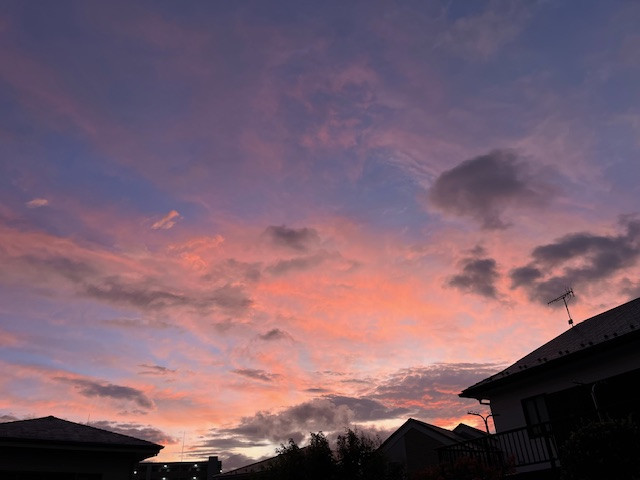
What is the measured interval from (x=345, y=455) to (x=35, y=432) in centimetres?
1624

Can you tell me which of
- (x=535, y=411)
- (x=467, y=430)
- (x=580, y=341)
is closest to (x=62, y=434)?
(x=535, y=411)

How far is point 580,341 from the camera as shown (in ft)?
60.1

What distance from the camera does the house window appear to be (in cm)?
1814

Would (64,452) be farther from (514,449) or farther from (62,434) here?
(514,449)

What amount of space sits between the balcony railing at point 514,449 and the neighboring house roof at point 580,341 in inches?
89.1

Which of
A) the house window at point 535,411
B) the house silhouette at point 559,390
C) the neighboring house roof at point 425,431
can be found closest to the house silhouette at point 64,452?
the house silhouette at point 559,390

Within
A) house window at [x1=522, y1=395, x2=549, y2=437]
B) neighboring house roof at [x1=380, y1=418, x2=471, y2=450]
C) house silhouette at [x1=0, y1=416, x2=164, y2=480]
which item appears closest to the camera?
house silhouette at [x1=0, y1=416, x2=164, y2=480]

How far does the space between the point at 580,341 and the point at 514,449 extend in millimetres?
4945

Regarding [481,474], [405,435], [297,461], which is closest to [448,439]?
[405,435]

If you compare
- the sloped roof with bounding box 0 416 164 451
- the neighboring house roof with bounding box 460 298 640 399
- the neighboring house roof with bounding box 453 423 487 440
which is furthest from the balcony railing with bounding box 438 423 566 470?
the neighboring house roof with bounding box 453 423 487 440

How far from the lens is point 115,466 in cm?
1922

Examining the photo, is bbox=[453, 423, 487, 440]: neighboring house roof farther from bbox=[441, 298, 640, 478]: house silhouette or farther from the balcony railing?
the balcony railing

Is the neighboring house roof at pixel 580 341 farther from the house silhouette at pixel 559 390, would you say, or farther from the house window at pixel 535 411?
the house window at pixel 535 411

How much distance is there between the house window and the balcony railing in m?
0.25
